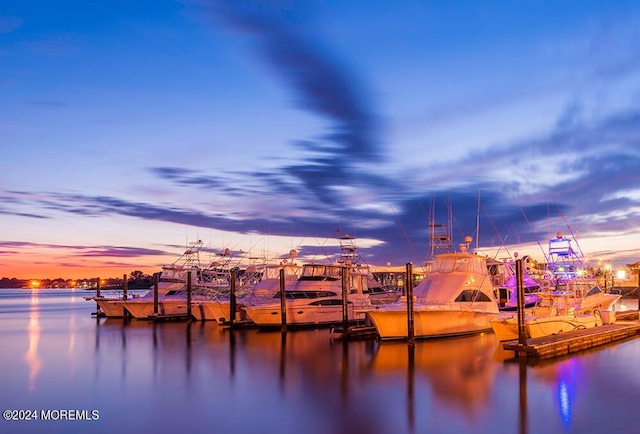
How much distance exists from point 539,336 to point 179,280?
35661 millimetres

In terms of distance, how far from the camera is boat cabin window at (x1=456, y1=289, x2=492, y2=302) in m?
33.7

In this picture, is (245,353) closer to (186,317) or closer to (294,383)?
(294,383)

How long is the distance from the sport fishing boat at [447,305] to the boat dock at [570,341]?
5074 millimetres

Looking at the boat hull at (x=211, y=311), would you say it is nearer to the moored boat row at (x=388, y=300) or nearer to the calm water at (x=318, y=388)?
the moored boat row at (x=388, y=300)

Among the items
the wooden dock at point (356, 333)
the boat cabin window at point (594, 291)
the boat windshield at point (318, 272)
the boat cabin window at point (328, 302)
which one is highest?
the boat windshield at point (318, 272)

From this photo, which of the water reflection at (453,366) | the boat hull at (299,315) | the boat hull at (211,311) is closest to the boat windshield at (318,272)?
the boat hull at (299,315)

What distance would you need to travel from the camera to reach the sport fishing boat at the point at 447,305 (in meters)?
31.6

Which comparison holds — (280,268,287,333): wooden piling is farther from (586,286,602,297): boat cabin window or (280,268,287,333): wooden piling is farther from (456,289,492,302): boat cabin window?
(586,286,602,297): boat cabin window

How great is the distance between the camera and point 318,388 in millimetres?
22125

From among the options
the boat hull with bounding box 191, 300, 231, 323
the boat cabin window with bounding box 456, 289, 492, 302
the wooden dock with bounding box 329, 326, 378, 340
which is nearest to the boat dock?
the boat cabin window with bounding box 456, 289, 492, 302

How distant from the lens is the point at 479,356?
92.4 ft

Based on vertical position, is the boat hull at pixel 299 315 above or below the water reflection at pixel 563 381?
above

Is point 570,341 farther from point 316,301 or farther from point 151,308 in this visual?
point 151,308

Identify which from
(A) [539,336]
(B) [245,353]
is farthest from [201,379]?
(A) [539,336]
